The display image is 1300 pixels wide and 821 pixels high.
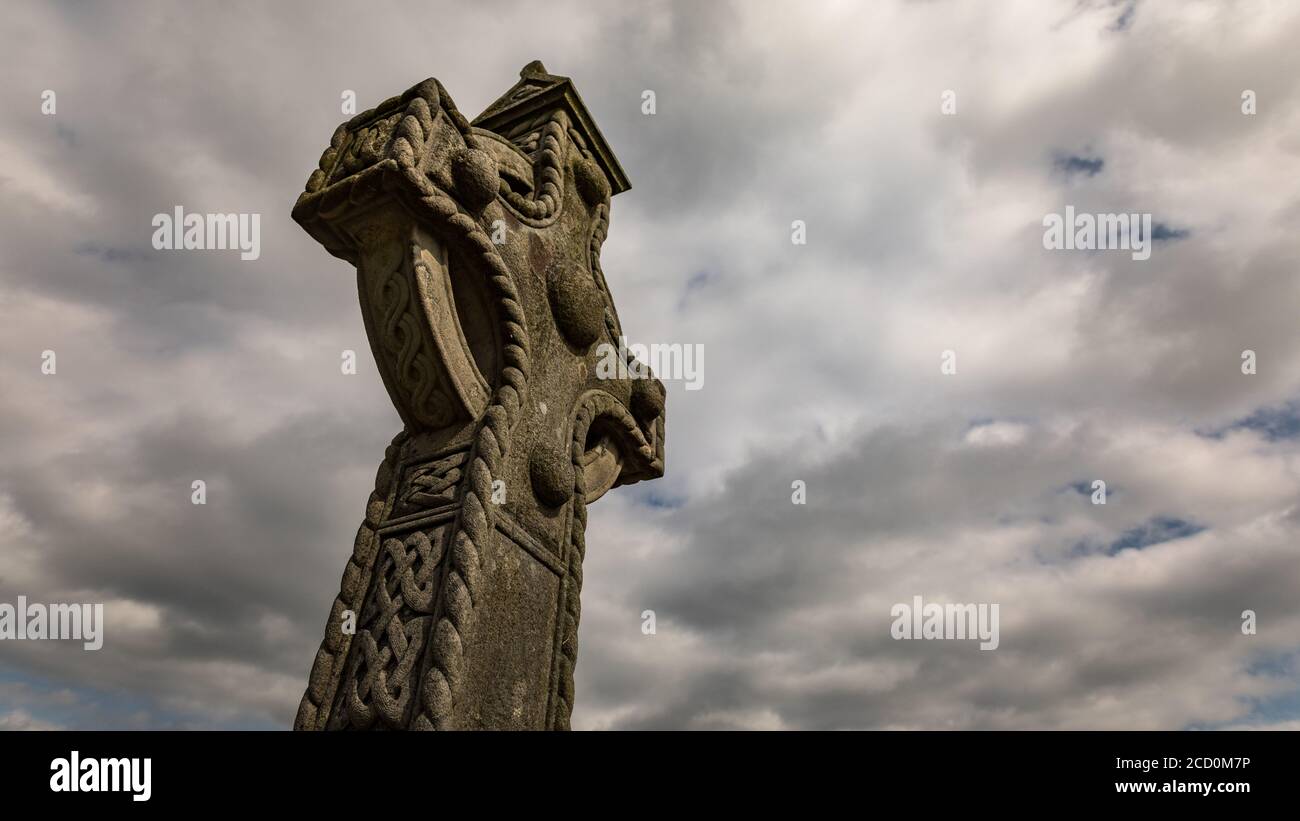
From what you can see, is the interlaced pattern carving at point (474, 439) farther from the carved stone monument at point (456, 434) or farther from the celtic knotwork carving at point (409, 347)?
the celtic knotwork carving at point (409, 347)

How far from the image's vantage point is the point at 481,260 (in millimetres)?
4070

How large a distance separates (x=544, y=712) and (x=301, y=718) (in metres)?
1.06

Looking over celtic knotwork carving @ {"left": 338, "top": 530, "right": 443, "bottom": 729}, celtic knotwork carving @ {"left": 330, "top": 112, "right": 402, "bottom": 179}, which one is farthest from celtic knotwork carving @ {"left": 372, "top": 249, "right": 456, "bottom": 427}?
celtic knotwork carving @ {"left": 338, "top": 530, "right": 443, "bottom": 729}

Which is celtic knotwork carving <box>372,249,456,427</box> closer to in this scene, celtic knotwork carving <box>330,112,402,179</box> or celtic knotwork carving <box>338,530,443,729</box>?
celtic knotwork carving <box>330,112,402,179</box>

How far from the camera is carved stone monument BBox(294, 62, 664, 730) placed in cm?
340

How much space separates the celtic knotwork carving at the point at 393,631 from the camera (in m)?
3.22

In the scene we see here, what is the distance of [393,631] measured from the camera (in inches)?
134

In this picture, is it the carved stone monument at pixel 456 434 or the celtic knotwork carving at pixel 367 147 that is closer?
the carved stone monument at pixel 456 434

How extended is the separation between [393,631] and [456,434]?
0.97 m


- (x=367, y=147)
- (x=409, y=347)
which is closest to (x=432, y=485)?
(x=409, y=347)

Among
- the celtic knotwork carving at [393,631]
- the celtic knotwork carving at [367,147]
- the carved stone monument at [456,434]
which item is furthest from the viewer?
the celtic knotwork carving at [367,147]

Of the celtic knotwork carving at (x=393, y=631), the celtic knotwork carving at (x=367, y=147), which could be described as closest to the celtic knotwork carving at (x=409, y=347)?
the celtic knotwork carving at (x=367, y=147)
